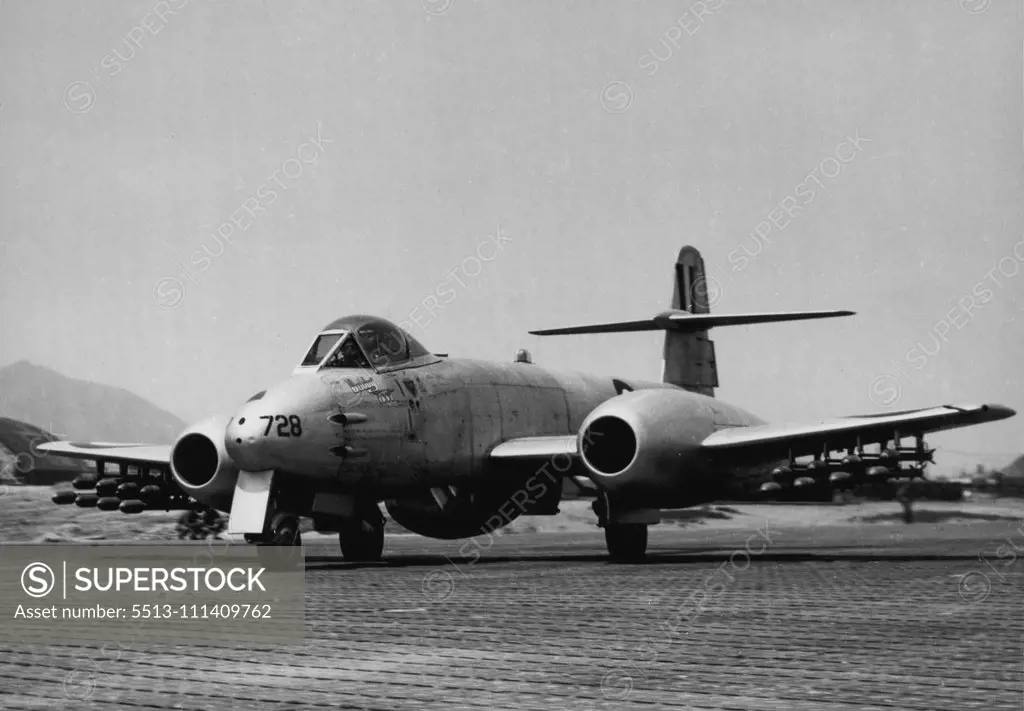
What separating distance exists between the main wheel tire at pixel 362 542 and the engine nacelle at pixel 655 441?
3326mm

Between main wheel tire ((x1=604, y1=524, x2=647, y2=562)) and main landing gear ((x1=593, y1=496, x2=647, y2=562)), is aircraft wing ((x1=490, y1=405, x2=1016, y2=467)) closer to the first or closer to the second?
main landing gear ((x1=593, y1=496, x2=647, y2=562))

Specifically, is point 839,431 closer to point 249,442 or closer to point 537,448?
point 537,448

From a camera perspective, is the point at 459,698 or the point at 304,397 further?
the point at 304,397

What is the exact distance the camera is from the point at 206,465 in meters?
18.8

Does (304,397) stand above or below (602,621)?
above

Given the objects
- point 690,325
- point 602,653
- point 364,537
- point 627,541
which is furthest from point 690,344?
point 602,653

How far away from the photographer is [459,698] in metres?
6.20

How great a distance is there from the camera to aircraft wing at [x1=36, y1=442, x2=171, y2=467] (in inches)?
790

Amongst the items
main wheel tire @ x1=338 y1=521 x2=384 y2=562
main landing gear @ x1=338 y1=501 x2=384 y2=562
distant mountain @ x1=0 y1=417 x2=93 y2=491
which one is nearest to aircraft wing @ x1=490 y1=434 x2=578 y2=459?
main landing gear @ x1=338 y1=501 x2=384 y2=562

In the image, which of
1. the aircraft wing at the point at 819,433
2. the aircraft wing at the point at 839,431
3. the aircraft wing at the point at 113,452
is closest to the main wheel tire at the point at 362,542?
the aircraft wing at the point at 819,433

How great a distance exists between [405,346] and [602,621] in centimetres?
934

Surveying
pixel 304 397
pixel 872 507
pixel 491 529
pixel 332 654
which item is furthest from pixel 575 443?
pixel 872 507

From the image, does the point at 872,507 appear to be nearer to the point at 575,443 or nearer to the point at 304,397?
the point at 575,443

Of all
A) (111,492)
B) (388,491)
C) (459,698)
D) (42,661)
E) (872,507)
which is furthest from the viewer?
(872,507)
